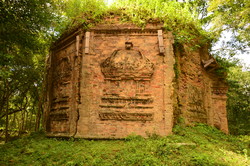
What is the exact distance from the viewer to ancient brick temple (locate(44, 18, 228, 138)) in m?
7.40

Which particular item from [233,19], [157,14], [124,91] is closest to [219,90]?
[233,19]

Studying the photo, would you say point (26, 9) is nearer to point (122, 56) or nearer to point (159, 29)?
point (122, 56)

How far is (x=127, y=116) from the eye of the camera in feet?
24.3

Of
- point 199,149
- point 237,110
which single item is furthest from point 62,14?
point 237,110

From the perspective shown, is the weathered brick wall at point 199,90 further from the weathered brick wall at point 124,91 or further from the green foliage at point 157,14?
the weathered brick wall at point 124,91

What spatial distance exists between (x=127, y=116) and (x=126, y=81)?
1.38 meters

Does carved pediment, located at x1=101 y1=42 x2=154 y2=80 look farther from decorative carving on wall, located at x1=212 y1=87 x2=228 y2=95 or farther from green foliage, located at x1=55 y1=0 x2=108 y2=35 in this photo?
decorative carving on wall, located at x1=212 y1=87 x2=228 y2=95

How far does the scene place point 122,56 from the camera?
800cm

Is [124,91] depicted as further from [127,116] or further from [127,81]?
[127,116]

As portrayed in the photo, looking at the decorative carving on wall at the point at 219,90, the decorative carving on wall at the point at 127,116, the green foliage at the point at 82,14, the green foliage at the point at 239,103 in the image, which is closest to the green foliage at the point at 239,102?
the green foliage at the point at 239,103

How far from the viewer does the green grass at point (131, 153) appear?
5574 millimetres

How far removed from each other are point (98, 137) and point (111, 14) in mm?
5124

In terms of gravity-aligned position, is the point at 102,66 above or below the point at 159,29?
below

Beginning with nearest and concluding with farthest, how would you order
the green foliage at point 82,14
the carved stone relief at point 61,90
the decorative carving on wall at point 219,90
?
the green foliage at point 82,14
the carved stone relief at point 61,90
the decorative carving on wall at point 219,90
